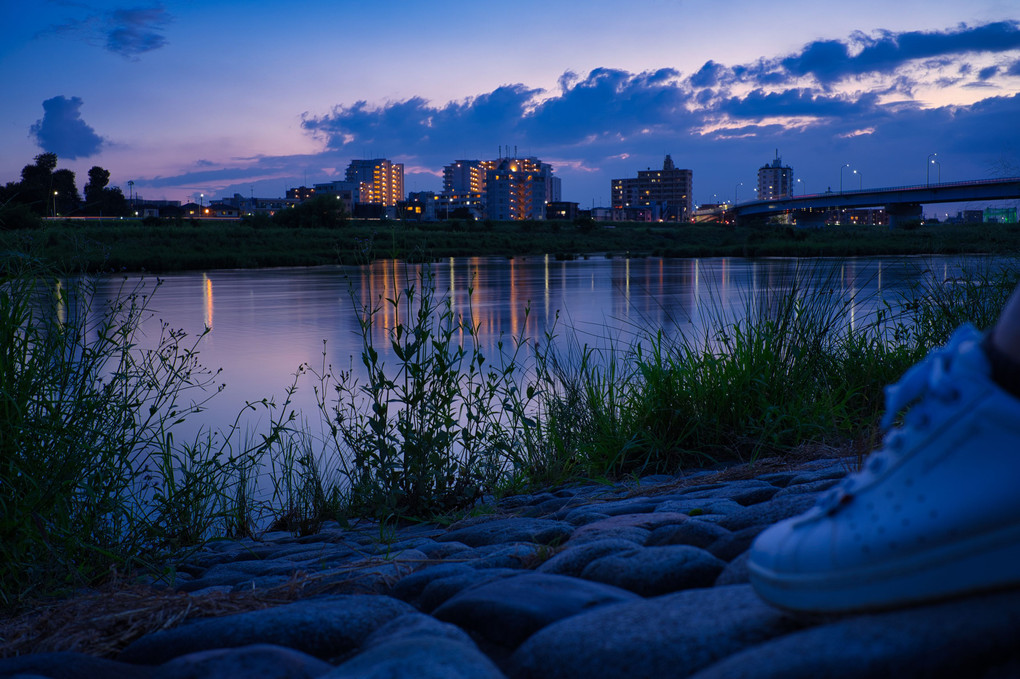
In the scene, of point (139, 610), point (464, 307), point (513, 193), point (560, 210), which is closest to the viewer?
point (139, 610)

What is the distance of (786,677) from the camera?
100 centimetres

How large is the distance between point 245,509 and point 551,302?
12.7 m

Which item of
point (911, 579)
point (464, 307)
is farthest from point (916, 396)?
point (464, 307)

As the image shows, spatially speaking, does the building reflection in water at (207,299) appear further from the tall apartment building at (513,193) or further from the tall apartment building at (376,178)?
the tall apartment building at (376,178)

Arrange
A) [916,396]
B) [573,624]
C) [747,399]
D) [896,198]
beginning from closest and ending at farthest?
[916,396] < [573,624] < [747,399] < [896,198]

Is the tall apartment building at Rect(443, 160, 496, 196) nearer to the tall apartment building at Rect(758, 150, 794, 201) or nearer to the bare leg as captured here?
the tall apartment building at Rect(758, 150, 794, 201)

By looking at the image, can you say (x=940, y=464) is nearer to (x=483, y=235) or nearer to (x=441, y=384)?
(x=441, y=384)

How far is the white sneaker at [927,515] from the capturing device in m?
1.04

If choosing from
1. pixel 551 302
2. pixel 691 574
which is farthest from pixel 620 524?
pixel 551 302

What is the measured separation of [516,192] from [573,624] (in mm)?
167331

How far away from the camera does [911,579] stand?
108 cm

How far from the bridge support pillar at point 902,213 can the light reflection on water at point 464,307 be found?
128 ft

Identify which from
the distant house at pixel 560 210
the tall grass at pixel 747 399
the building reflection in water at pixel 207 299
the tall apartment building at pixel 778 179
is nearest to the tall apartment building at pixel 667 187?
the tall apartment building at pixel 778 179

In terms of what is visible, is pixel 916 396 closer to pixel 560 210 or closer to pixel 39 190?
pixel 39 190
